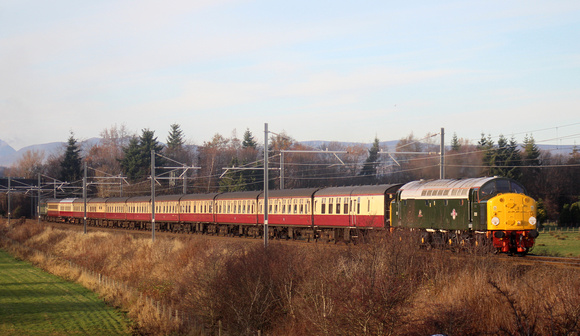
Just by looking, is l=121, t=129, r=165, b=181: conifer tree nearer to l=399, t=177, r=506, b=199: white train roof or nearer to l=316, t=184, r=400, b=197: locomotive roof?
l=316, t=184, r=400, b=197: locomotive roof

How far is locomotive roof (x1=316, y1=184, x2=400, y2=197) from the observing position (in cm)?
3390

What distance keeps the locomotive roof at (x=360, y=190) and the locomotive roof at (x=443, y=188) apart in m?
2.05

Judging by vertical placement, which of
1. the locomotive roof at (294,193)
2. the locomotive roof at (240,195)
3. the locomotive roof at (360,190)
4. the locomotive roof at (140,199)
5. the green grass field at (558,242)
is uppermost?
the locomotive roof at (360,190)

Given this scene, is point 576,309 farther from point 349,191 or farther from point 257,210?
point 257,210

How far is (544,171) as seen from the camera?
76.2 metres

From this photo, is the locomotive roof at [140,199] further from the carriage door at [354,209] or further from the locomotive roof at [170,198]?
the carriage door at [354,209]

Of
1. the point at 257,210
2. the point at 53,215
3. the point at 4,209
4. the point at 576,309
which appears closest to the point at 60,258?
the point at 257,210

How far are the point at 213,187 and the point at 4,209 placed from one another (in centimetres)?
4495

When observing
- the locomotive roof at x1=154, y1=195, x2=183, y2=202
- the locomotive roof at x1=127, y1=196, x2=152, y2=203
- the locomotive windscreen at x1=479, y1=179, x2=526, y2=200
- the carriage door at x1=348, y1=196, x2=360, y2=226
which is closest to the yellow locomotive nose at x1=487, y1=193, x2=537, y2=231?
the locomotive windscreen at x1=479, y1=179, x2=526, y2=200

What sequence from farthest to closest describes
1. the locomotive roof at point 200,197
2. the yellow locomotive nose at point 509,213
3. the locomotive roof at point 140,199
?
1. the locomotive roof at point 140,199
2. the locomotive roof at point 200,197
3. the yellow locomotive nose at point 509,213

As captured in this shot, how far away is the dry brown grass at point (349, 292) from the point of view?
11664 millimetres

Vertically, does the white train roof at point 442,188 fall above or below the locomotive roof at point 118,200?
above

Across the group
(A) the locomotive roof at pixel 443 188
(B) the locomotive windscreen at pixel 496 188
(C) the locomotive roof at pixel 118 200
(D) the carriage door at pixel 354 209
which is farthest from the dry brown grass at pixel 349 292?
(C) the locomotive roof at pixel 118 200

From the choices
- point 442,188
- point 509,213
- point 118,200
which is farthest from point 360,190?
point 118,200
